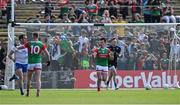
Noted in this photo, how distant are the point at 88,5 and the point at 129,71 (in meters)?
6.00

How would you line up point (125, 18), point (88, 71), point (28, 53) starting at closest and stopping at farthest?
point (28, 53), point (88, 71), point (125, 18)

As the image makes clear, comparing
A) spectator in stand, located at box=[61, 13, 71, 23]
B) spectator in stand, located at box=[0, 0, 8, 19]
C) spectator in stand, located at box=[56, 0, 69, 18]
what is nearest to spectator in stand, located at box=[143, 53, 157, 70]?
spectator in stand, located at box=[61, 13, 71, 23]

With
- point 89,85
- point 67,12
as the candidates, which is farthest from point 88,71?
point 67,12

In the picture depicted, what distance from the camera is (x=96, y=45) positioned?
3309 cm

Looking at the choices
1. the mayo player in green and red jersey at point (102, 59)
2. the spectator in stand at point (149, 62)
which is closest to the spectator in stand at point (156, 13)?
the spectator in stand at point (149, 62)

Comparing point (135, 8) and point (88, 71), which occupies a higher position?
point (135, 8)

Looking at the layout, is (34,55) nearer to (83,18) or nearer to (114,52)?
(114,52)

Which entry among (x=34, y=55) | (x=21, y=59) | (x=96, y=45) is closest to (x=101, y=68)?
(x=96, y=45)

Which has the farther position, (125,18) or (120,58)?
(125,18)

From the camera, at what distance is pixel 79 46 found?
3294cm

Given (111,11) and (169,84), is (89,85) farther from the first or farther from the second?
(111,11)

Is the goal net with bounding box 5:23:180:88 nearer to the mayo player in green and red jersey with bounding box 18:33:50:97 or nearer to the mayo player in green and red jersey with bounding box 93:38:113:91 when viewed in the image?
the mayo player in green and red jersey with bounding box 93:38:113:91

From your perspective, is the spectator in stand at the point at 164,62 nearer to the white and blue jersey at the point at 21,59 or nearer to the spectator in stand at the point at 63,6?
the spectator in stand at the point at 63,6

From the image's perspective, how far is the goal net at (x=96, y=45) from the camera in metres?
32.7
